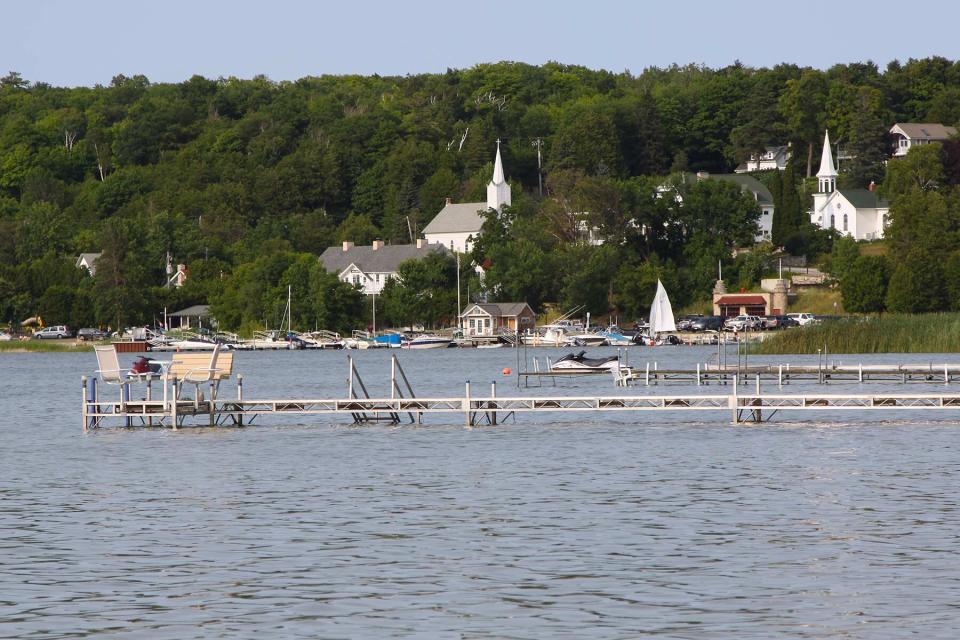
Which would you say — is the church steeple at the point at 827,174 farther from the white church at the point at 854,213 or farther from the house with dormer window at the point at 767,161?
the house with dormer window at the point at 767,161

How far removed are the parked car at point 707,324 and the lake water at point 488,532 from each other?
8480 cm

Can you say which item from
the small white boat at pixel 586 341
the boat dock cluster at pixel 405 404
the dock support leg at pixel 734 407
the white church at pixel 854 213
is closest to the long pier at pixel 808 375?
the boat dock cluster at pixel 405 404

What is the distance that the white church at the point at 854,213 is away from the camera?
150875mm

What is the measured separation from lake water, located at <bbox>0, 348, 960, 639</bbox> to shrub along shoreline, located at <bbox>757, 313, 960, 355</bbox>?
3374 cm

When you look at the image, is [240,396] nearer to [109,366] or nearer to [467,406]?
[109,366]

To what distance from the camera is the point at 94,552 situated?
23.6 metres

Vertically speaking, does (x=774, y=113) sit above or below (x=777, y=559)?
above

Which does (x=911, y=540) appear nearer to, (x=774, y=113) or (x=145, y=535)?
(x=145, y=535)

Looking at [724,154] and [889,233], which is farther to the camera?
[724,154]

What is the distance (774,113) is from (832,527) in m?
166

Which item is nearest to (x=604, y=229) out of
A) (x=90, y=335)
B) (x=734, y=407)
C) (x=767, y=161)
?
A: (x=90, y=335)

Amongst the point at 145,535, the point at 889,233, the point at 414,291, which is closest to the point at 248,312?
the point at 414,291

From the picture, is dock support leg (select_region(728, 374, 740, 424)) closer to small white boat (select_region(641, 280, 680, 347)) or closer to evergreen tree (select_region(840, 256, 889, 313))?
small white boat (select_region(641, 280, 680, 347))

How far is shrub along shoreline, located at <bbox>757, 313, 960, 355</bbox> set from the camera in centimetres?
7756
